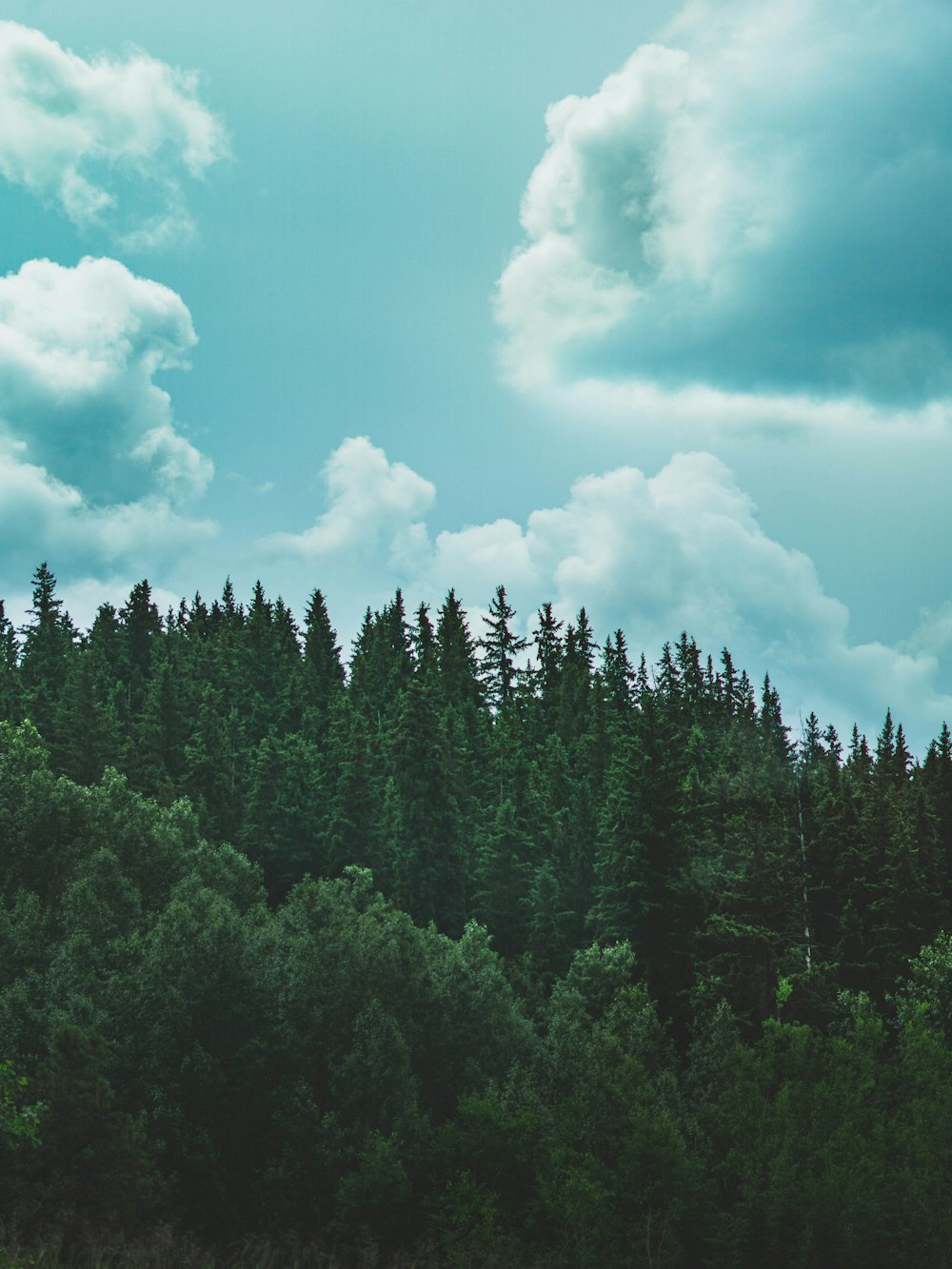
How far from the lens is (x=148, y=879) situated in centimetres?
5153

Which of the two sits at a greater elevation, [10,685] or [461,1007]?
[10,685]

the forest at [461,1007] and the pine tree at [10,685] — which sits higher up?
the pine tree at [10,685]

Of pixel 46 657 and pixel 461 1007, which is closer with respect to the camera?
pixel 461 1007

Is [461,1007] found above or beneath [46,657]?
beneath

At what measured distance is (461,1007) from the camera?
44.7 metres

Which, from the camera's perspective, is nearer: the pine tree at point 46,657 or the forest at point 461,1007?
the forest at point 461,1007

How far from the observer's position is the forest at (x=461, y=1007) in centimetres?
3291

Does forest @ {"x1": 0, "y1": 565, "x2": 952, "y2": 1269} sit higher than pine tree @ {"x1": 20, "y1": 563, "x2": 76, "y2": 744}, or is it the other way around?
pine tree @ {"x1": 20, "y1": 563, "x2": 76, "y2": 744}

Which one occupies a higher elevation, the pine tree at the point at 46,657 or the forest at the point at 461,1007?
the pine tree at the point at 46,657

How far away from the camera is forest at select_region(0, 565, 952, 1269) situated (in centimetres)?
3291

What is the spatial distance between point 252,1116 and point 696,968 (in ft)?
101

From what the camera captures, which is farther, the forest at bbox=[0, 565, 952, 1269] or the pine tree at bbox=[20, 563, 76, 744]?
the pine tree at bbox=[20, 563, 76, 744]

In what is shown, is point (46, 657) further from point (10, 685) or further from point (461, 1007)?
point (461, 1007)

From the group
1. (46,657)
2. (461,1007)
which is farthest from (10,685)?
(461,1007)
